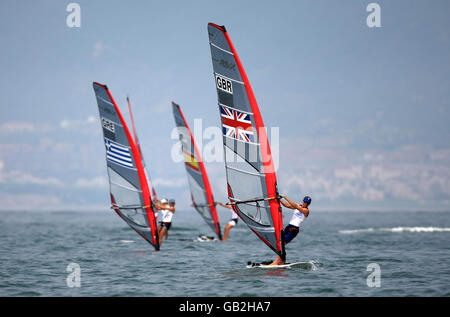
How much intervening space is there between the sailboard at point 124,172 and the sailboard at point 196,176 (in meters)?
7.74

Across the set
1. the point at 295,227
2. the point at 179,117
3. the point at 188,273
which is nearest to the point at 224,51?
the point at 295,227

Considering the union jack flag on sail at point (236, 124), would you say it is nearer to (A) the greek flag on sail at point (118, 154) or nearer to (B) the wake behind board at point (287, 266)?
(B) the wake behind board at point (287, 266)

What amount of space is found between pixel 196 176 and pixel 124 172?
914cm

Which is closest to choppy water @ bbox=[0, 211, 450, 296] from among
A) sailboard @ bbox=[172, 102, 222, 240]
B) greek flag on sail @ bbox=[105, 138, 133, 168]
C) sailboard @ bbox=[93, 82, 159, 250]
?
sailboard @ bbox=[93, 82, 159, 250]

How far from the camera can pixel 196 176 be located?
32.2 m

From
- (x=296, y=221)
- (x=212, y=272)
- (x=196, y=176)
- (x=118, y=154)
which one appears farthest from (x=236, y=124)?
(x=196, y=176)

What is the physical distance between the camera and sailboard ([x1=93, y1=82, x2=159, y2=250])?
22797 millimetres

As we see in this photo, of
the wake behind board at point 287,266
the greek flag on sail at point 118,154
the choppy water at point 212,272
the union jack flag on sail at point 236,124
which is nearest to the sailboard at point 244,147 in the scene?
the union jack flag on sail at point 236,124

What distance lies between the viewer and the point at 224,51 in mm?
17266

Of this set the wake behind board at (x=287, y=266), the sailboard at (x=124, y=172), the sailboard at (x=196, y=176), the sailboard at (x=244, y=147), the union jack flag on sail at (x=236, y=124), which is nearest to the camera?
the sailboard at (x=244, y=147)

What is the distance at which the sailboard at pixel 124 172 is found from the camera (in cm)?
2280

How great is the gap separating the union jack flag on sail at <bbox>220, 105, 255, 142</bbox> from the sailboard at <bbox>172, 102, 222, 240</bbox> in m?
13.7

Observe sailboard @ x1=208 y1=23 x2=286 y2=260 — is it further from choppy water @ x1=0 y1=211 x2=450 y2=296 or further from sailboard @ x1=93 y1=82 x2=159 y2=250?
sailboard @ x1=93 y1=82 x2=159 y2=250
